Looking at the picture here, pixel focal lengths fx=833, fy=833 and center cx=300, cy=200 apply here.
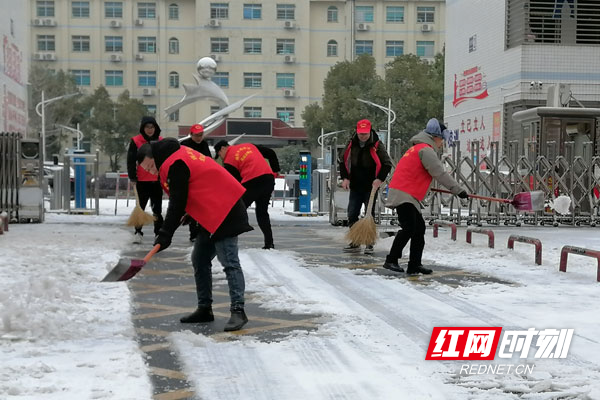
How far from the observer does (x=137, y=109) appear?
202 ft

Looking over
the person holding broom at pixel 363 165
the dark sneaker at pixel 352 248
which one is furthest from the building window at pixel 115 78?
the person holding broom at pixel 363 165

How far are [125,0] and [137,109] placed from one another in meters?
10.4

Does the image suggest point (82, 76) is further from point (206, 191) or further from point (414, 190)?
point (206, 191)

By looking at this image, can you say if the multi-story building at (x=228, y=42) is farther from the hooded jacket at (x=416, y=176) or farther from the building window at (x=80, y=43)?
the hooded jacket at (x=416, y=176)

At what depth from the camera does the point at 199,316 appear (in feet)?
18.5

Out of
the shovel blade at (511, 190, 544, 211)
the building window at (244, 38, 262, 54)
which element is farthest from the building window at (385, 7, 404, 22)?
the shovel blade at (511, 190, 544, 211)

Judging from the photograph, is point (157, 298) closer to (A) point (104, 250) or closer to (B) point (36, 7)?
(A) point (104, 250)

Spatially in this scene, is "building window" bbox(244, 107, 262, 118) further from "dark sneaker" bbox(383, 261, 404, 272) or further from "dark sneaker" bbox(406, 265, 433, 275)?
"dark sneaker" bbox(406, 265, 433, 275)

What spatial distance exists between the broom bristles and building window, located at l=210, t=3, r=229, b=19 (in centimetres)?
5822

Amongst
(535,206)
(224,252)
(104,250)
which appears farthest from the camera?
(104,250)

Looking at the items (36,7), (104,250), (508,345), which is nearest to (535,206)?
(508,345)

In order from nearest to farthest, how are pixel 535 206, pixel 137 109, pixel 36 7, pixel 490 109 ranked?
pixel 535 206 → pixel 490 109 → pixel 137 109 → pixel 36 7

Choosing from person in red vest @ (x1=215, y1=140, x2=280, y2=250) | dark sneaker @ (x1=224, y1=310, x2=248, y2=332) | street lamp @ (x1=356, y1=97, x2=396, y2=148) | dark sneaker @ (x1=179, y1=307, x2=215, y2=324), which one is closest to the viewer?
dark sneaker @ (x1=224, y1=310, x2=248, y2=332)

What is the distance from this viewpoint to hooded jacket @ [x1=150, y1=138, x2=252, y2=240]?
17.3 ft
